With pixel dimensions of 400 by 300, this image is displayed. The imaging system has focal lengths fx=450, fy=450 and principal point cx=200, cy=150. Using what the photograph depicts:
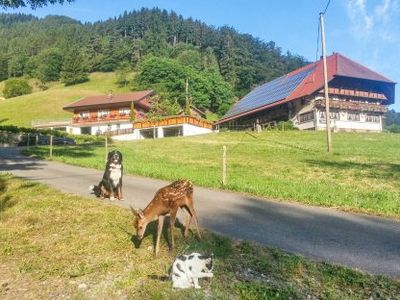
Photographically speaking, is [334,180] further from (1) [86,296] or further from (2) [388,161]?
(1) [86,296]

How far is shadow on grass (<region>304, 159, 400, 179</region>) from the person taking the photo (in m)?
21.5

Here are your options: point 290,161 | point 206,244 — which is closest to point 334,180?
point 290,161

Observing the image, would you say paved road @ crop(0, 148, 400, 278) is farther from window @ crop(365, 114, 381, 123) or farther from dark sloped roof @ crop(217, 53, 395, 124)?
window @ crop(365, 114, 381, 123)

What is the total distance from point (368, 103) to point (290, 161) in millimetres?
39844

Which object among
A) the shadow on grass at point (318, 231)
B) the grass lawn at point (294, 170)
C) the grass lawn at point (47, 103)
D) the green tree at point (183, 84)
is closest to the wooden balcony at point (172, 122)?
the grass lawn at point (294, 170)

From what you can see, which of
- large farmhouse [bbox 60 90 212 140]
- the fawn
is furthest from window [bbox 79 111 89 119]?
the fawn

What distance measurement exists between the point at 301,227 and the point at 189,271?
4.89m

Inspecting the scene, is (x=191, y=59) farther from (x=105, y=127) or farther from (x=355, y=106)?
(x=355, y=106)

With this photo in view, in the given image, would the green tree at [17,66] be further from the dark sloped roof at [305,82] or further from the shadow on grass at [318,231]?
the shadow on grass at [318,231]

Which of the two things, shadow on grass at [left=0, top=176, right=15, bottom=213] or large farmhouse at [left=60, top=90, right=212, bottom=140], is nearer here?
shadow on grass at [left=0, top=176, right=15, bottom=213]

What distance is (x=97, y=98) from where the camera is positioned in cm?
8412

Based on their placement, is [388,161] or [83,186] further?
[388,161]

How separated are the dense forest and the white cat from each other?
8432cm

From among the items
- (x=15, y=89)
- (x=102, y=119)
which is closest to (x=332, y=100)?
(x=102, y=119)
